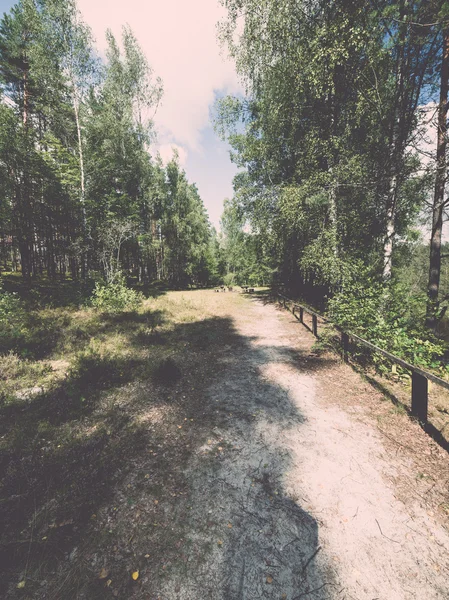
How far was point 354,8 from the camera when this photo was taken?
715 cm

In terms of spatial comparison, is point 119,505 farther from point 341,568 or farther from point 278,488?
point 341,568

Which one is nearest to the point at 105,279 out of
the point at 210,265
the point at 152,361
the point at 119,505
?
the point at 152,361

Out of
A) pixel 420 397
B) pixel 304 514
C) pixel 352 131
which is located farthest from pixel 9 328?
pixel 352 131

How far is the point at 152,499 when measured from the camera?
2.94 meters

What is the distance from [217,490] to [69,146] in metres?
23.0

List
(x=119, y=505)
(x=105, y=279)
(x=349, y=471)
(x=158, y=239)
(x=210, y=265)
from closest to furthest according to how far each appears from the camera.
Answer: (x=119, y=505), (x=349, y=471), (x=105, y=279), (x=158, y=239), (x=210, y=265)

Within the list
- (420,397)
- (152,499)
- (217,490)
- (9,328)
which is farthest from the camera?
(9,328)

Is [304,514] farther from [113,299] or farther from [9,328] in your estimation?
[113,299]

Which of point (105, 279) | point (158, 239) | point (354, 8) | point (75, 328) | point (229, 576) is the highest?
point (354, 8)

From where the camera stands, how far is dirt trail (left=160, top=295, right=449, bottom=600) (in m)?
2.16

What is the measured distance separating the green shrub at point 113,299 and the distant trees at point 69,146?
4.03 feet

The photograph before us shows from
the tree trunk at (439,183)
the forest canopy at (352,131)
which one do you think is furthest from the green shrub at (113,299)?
the tree trunk at (439,183)

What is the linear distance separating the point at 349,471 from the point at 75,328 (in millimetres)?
9395

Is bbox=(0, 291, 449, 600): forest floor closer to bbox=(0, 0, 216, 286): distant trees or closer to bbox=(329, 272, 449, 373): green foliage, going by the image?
bbox=(329, 272, 449, 373): green foliage
